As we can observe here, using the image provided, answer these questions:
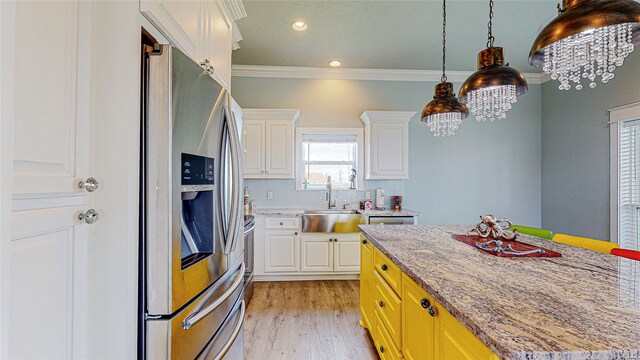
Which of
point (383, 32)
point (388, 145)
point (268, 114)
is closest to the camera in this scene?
point (383, 32)

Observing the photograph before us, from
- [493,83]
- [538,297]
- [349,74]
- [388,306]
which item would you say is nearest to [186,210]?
[388,306]

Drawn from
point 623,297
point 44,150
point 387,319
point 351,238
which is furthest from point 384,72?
point 44,150

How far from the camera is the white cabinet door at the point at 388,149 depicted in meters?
3.85

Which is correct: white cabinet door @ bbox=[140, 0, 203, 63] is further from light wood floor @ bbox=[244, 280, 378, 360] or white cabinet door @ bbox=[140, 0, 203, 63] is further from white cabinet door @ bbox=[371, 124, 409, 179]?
white cabinet door @ bbox=[371, 124, 409, 179]

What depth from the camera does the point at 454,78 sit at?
14.0ft

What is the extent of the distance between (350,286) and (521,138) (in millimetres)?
3456

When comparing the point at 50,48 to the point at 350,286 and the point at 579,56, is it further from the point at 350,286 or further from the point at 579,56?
the point at 350,286

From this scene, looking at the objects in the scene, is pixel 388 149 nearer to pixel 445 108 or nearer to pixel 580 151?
pixel 445 108

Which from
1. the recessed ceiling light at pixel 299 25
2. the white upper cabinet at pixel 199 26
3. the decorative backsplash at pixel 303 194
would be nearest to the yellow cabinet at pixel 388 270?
the white upper cabinet at pixel 199 26

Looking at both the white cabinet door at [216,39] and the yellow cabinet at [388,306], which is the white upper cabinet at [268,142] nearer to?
the white cabinet door at [216,39]

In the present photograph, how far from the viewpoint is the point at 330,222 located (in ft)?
11.4

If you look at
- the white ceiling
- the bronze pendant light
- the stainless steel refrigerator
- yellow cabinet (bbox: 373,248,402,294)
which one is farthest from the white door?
the white ceiling

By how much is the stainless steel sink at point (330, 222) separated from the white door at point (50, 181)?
265cm

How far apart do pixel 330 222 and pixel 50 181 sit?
2.90 metres
